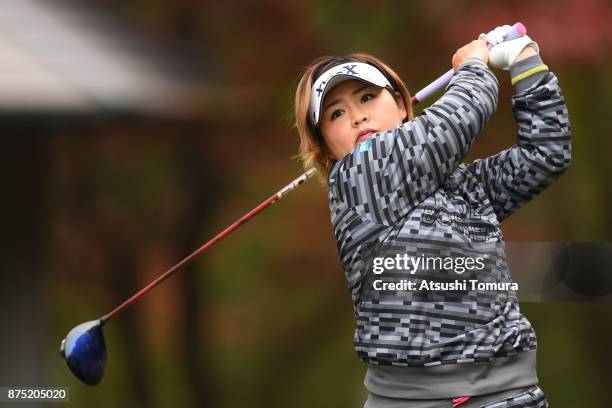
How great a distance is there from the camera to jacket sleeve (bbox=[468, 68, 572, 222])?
1.59 metres

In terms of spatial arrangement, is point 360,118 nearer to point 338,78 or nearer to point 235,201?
point 338,78

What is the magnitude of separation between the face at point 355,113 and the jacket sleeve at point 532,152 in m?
0.18

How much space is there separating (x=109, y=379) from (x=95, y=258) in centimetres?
37

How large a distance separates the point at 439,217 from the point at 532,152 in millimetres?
200

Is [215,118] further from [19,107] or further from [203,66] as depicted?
[19,107]

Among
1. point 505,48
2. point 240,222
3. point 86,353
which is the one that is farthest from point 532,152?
point 86,353

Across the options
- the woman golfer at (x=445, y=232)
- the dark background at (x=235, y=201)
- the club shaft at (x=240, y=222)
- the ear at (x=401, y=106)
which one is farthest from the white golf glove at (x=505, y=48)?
the dark background at (x=235, y=201)

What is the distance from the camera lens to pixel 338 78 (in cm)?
167

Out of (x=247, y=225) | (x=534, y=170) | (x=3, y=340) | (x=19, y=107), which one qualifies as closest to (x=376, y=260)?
(x=534, y=170)

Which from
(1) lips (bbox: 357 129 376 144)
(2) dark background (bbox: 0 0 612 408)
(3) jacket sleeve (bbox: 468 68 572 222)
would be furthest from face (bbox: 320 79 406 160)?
(2) dark background (bbox: 0 0 612 408)

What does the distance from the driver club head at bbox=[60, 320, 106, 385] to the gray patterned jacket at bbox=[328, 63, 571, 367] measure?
77cm

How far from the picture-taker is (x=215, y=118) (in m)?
2.79

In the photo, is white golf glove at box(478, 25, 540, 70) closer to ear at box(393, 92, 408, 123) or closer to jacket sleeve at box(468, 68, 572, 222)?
jacket sleeve at box(468, 68, 572, 222)

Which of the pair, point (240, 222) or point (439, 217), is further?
point (240, 222)
